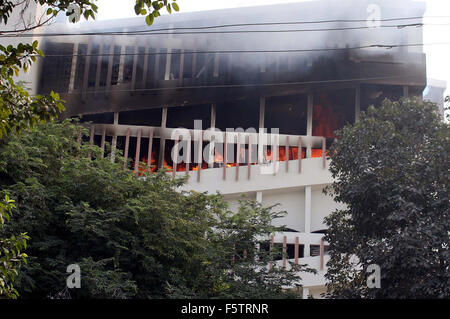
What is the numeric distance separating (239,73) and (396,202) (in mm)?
9622

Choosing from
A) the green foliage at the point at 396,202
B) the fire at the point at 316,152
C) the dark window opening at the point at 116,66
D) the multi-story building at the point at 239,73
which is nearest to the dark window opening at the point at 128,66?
the multi-story building at the point at 239,73

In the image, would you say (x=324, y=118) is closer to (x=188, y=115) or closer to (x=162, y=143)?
(x=188, y=115)

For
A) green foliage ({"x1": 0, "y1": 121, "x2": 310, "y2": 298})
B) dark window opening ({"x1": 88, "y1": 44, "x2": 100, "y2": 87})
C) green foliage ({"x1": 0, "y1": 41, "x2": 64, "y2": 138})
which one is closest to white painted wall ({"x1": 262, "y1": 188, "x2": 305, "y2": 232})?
dark window opening ({"x1": 88, "y1": 44, "x2": 100, "y2": 87})

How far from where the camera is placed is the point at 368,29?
19141 mm

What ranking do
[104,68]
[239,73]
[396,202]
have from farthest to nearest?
1. [239,73]
2. [104,68]
3. [396,202]

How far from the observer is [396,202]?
10336mm

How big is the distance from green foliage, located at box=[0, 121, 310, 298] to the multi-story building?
6.35 m

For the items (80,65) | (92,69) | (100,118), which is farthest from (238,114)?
(80,65)

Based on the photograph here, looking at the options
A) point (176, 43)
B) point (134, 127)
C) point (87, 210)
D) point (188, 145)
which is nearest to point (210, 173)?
point (188, 145)

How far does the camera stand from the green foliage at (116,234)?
10125 mm
